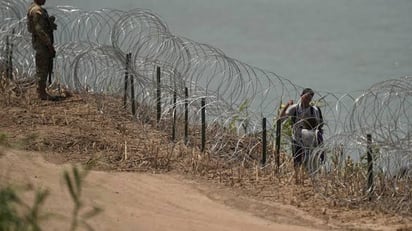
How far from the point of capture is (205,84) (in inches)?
458

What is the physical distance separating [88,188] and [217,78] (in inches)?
155

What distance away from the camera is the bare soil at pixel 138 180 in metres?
7.70

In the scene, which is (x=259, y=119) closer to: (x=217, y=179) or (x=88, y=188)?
(x=217, y=179)

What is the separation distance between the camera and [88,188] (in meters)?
8.33

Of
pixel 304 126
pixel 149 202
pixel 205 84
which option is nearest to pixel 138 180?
pixel 149 202

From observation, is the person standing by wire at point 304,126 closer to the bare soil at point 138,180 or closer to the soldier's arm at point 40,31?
the bare soil at point 138,180

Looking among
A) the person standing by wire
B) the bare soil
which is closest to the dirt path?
the bare soil

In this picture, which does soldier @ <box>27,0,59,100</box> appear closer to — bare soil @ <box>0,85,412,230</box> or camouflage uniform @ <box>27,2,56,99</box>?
camouflage uniform @ <box>27,2,56,99</box>

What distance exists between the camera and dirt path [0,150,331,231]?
7.31 metres

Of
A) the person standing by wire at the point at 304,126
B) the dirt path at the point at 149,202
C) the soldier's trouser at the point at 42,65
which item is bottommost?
the dirt path at the point at 149,202

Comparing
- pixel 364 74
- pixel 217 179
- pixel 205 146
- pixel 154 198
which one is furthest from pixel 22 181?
pixel 364 74

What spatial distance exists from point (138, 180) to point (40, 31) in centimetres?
327

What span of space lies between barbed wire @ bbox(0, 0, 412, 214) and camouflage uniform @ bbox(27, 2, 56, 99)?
42 cm

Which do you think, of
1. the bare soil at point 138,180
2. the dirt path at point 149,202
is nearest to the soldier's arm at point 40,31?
the bare soil at point 138,180
